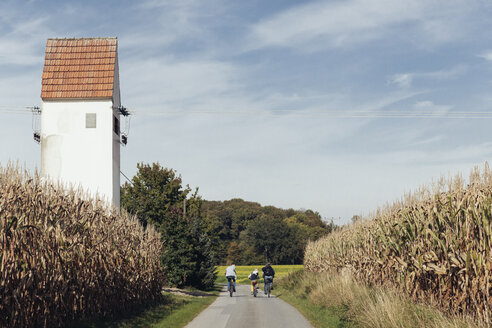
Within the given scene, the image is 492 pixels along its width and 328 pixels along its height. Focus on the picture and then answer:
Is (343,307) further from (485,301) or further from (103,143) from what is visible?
(103,143)

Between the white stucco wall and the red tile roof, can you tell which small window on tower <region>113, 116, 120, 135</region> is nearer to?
the white stucco wall

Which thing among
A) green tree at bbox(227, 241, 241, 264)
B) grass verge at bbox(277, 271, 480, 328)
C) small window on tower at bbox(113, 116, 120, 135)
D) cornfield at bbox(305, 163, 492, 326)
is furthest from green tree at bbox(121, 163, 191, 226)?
green tree at bbox(227, 241, 241, 264)

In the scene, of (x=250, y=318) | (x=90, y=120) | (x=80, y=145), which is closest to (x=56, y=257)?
(x=250, y=318)

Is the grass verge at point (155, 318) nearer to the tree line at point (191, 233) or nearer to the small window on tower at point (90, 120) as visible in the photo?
the tree line at point (191, 233)

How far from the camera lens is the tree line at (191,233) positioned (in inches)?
1307

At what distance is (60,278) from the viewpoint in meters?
11.6

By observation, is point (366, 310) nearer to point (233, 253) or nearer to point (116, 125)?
point (116, 125)

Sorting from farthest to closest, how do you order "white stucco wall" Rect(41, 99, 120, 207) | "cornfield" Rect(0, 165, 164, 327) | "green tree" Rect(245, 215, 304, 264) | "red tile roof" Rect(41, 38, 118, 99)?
"green tree" Rect(245, 215, 304, 264) → "red tile roof" Rect(41, 38, 118, 99) → "white stucco wall" Rect(41, 99, 120, 207) → "cornfield" Rect(0, 165, 164, 327)

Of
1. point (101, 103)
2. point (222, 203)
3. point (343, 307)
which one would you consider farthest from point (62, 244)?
point (222, 203)

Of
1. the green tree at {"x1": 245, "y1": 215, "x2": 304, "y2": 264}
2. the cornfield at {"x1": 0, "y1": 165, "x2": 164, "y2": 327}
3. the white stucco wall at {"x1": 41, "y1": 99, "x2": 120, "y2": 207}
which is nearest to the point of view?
the cornfield at {"x1": 0, "y1": 165, "x2": 164, "y2": 327}

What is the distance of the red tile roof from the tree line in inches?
311

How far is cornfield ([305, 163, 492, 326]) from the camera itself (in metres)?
10.0

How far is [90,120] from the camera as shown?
30.4 m

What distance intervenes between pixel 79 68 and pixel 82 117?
3.23 meters
